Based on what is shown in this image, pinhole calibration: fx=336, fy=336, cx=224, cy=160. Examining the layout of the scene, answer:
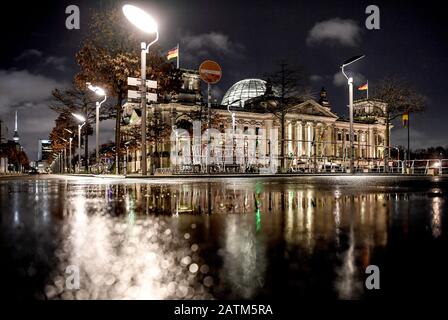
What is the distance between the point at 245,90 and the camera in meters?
103

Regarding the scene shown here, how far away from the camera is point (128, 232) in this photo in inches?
102

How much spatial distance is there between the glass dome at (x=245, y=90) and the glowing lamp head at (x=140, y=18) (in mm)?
84822

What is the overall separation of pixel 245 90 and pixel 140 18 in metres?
91.3

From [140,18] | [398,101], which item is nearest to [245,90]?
[398,101]

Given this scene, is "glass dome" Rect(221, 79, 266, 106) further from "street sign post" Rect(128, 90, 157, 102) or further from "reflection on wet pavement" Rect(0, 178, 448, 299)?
"reflection on wet pavement" Rect(0, 178, 448, 299)

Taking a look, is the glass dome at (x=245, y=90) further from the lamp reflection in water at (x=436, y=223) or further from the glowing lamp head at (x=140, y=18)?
the lamp reflection in water at (x=436, y=223)

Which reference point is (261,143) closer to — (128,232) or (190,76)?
(190,76)

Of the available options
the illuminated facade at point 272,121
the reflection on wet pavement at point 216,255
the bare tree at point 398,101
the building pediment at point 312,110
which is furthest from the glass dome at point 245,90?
the reflection on wet pavement at point 216,255

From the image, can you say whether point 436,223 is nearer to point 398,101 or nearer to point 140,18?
point 140,18

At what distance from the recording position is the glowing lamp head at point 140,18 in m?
12.7

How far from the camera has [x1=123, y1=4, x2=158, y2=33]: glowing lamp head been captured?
12.7m
